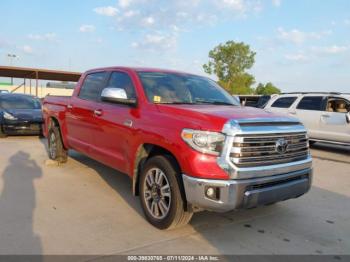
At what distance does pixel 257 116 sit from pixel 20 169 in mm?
4986

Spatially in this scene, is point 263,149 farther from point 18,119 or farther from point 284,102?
point 18,119

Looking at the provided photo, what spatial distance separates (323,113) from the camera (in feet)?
37.3

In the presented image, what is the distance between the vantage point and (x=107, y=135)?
524 cm

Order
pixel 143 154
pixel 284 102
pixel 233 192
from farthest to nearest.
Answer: pixel 284 102, pixel 143 154, pixel 233 192

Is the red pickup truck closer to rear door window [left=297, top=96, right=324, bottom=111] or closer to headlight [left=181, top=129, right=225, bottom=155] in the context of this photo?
headlight [left=181, top=129, right=225, bottom=155]

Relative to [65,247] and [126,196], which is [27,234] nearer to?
[65,247]

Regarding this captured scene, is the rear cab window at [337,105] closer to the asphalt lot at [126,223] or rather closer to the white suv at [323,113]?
the white suv at [323,113]

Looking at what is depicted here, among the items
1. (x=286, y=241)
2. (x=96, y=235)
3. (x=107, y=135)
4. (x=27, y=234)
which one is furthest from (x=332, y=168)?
(x=27, y=234)

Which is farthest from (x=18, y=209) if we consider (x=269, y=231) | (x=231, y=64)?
(x=231, y=64)

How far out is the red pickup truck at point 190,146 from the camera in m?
3.67

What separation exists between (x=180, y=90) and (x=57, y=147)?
3.53 meters

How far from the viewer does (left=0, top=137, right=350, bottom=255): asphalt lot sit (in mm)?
3760

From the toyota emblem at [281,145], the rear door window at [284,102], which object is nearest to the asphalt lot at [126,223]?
the toyota emblem at [281,145]

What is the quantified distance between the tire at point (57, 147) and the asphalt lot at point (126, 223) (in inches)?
33.7
